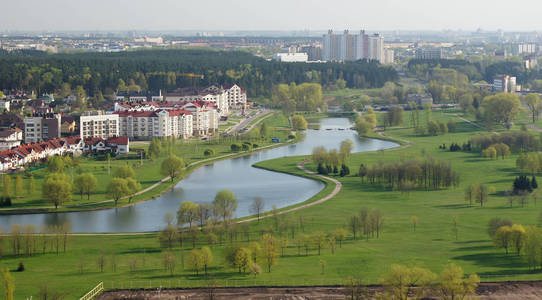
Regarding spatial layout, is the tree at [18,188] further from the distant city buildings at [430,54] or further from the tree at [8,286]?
the distant city buildings at [430,54]

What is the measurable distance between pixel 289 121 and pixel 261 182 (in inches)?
522

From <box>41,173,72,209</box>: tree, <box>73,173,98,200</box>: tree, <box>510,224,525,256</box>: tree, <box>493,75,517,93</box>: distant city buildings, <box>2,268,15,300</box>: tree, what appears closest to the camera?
<box>2,268,15,300</box>: tree

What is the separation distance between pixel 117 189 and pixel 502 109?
16.7 meters

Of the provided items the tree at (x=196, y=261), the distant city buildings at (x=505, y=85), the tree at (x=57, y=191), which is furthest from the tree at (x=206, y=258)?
the distant city buildings at (x=505, y=85)

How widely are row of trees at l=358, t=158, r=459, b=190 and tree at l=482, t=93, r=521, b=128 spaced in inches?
435

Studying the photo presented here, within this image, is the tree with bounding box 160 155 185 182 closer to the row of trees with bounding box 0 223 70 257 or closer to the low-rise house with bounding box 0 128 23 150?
the low-rise house with bounding box 0 128 23 150

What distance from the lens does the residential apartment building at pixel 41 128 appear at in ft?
82.5

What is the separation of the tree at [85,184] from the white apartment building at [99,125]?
25.1ft

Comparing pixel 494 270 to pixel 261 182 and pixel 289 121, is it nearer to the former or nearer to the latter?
pixel 261 182

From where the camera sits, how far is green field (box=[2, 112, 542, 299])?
38.0ft

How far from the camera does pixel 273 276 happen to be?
462 inches

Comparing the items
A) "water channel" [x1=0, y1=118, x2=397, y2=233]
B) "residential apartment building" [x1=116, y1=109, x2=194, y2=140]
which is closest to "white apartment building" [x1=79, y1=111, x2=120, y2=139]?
"residential apartment building" [x1=116, y1=109, x2=194, y2=140]

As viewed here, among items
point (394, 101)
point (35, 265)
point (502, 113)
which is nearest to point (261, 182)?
point (35, 265)

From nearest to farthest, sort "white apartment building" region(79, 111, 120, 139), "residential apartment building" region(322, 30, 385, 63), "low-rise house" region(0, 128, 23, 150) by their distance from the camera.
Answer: "low-rise house" region(0, 128, 23, 150) → "white apartment building" region(79, 111, 120, 139) → "residential apartment building" region(322, 30, 385, 63)
